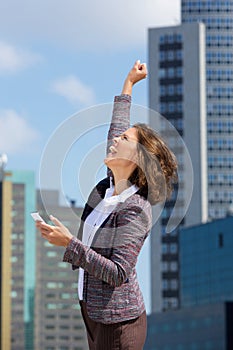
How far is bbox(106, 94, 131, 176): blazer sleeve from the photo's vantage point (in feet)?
22.6

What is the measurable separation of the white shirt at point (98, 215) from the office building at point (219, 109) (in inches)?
7027

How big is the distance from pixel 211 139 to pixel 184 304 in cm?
4345

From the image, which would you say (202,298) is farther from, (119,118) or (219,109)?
(119,118)

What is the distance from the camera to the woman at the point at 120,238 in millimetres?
6176

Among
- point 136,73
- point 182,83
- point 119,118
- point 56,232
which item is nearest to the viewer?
point 56,232

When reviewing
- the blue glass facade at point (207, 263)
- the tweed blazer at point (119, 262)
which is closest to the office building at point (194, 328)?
the blue glass facade at point (207, 263)

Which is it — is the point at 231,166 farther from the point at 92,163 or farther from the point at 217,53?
the point at 92,163

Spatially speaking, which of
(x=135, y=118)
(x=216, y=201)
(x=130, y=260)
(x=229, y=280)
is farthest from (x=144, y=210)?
(x=216, y=201)

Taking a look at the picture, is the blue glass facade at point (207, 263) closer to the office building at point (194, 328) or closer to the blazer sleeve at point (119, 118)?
the office building at point (194, 328)

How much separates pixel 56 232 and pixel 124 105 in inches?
52.6

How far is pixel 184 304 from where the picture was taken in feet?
504

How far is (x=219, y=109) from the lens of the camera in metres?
193

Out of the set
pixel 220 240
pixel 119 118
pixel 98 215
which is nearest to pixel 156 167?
pixel 98 215

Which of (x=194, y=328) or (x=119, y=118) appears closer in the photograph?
(x=119, y=118)
